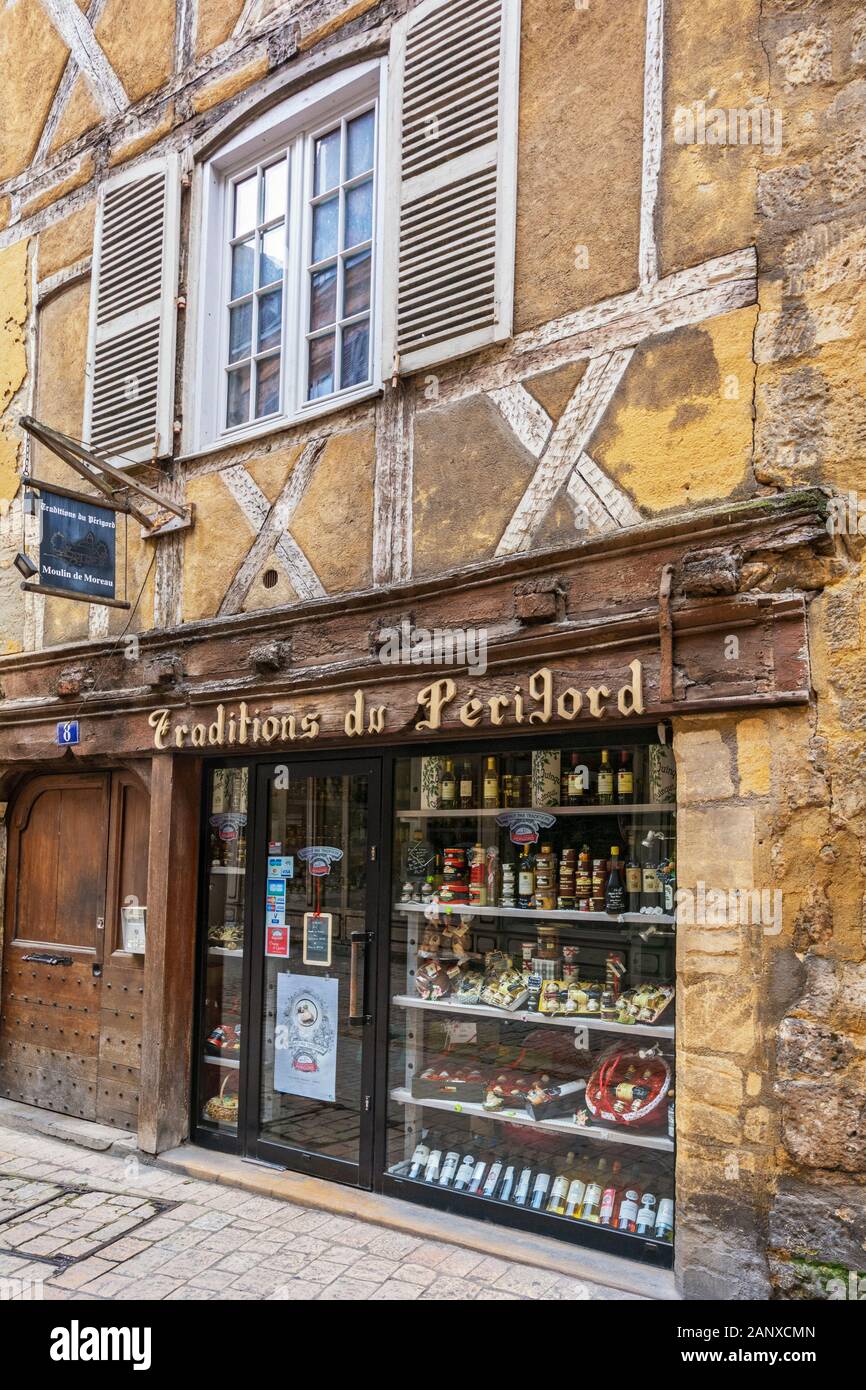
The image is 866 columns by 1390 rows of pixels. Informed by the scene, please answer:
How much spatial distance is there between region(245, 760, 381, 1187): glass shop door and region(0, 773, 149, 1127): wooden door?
1.01m

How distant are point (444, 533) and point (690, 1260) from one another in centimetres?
300

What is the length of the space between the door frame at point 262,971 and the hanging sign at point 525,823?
2.30 ft

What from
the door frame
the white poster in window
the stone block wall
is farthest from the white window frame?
the white poster in window

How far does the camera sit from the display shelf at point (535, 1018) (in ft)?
14.3

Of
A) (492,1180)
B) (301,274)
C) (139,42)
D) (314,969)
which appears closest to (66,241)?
(139,42)

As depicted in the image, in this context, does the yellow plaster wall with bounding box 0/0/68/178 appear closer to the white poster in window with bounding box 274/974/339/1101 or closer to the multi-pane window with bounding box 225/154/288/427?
the multi-pane window with bounding box 225/154/288/427

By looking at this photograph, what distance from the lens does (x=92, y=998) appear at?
6.60m

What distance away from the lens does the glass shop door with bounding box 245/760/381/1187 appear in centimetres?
529

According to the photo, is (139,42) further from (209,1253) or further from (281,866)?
(209,1253)

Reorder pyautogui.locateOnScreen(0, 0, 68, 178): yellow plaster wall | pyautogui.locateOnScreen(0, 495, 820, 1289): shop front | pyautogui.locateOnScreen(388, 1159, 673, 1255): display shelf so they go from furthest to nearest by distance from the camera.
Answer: pyautogui.locateOnScreen(0, 0, 68, 178): yellow plaster wall, pyautogui.locateOnScreen(388, 1159, 673, 1255): display shelf, pyautogui.locateOnScreen(0, 495, 820, 1289): shop front

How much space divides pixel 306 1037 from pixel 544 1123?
4.70 feet

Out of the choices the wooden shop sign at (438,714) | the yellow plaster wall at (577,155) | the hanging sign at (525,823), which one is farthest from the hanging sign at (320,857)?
the yellow plaster wall at (577,155)

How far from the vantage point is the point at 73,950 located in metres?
6.76

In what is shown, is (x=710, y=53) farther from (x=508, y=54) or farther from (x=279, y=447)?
(x=279, y=447)
